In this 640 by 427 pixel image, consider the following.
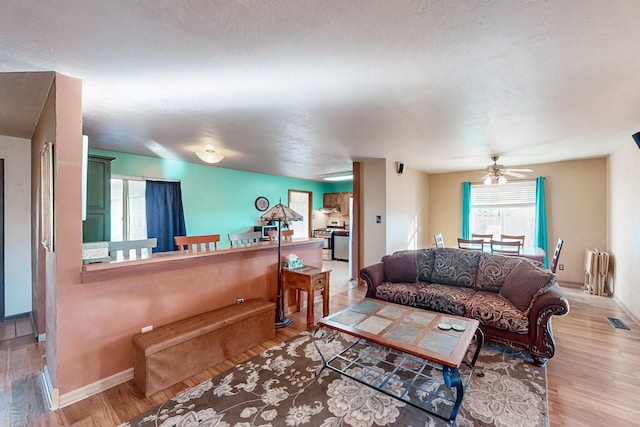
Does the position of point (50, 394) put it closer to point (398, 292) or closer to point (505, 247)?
point (398, 292)

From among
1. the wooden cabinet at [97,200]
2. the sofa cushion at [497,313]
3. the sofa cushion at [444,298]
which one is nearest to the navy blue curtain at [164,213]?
the wooden cabinet at [97,200]

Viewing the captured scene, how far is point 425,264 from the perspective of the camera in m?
3.86

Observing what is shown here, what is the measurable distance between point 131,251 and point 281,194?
5.14 m

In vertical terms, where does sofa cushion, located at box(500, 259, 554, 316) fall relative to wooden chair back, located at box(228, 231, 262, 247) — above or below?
below

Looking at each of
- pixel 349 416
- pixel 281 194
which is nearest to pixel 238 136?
pixel 349 416

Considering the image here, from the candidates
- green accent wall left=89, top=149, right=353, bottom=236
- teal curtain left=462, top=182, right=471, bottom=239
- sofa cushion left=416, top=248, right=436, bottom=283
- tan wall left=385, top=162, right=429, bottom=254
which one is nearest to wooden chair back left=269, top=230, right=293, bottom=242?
sofa cushion left=416, top=248, right=436, bottom=283

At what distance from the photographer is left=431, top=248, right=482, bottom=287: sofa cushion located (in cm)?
355

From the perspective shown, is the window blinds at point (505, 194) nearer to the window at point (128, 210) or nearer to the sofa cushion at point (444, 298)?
the sofa cushion at point (444, 298)

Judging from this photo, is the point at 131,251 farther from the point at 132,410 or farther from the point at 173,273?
the point at 132,410

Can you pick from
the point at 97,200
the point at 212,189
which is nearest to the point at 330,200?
the point at 212,189

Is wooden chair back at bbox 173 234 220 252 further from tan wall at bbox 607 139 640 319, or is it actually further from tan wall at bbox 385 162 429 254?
tan wall at bbox 607 139 640 319

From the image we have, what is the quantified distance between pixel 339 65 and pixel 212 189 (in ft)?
16.5

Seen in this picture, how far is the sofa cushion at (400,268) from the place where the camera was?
12.4ft

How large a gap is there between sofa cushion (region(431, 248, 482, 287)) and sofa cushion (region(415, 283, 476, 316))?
15cm
